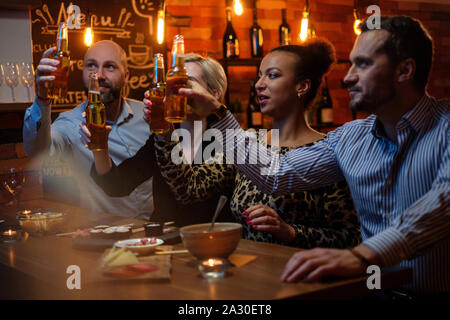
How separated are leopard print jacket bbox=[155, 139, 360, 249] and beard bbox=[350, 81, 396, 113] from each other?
0.49 metres

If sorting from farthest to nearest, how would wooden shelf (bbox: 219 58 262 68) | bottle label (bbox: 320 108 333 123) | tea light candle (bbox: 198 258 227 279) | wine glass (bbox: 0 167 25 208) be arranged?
bottle label (bbox: 320 108 333 123) < wooden shelf (bbox: 219 58 262 68) < wine glass (bbox: 0 167 25 208) < tea light candle (bbox: 198 258 227 279)

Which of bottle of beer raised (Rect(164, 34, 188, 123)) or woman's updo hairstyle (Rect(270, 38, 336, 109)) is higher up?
woman's updo hairstyle (Rect(270, 38, 336, 109))

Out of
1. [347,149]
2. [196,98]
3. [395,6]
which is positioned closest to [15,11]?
[196,98]

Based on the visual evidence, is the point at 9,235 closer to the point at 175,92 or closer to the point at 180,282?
the point at 175,92

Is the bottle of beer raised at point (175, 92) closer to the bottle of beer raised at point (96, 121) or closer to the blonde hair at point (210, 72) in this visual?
the bottle of beer raised at point (96, 121)

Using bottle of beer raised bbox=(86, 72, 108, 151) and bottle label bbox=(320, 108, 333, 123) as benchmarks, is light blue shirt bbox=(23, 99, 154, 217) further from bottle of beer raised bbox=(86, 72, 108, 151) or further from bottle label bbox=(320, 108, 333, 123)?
bottle label bbox=(320, 108, 333, 123)

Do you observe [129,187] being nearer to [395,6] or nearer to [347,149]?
[347,149]

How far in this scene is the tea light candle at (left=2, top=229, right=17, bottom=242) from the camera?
81.1 inches

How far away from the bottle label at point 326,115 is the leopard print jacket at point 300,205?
2.77 metres

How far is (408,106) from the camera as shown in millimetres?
1730

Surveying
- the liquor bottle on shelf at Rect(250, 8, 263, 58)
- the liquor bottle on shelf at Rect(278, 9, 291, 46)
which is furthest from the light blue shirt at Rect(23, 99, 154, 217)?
the liquor bottle on shelf at Rect(278, 9, 291, 46)

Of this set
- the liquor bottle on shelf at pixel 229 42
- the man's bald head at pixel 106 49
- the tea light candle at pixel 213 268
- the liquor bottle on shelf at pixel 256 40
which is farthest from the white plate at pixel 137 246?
the liquor bottle on shelf at pixel 256 40

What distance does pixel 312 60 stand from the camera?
242 cm

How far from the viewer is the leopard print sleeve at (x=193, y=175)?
7.52ft
